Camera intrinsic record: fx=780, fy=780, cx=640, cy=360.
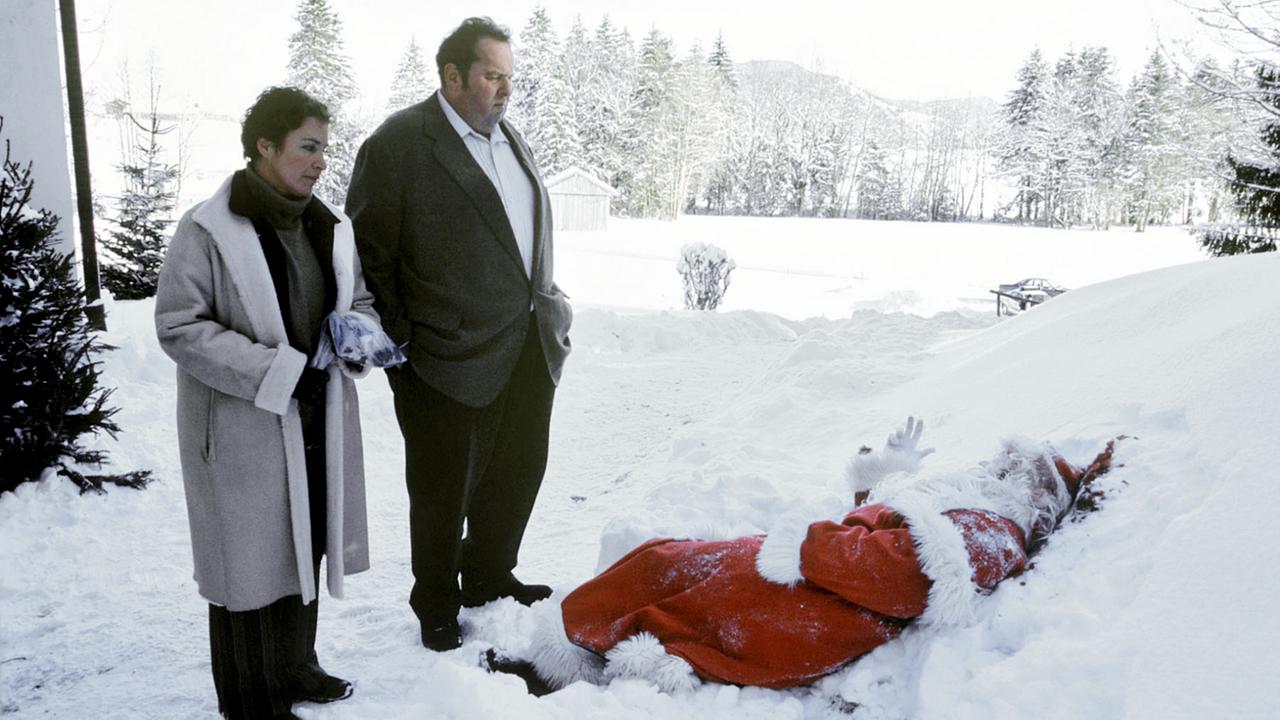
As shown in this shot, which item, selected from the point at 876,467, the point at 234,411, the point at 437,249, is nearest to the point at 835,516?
the point at 876,467

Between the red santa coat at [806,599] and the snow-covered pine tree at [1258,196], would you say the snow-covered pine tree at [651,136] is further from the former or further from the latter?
the red santa coat at [806,599]

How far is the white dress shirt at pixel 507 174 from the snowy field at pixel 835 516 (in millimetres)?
1336

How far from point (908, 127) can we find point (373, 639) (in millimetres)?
78950

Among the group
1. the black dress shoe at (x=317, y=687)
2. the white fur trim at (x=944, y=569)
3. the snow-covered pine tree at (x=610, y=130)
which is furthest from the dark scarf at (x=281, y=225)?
the snow-covered pine tree at (x=610, y=130)

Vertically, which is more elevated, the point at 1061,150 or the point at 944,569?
the point at 1061,150

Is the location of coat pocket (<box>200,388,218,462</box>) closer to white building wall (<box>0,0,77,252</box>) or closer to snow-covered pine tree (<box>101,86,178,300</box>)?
white building wall (<box>0,0,77,252</box>)

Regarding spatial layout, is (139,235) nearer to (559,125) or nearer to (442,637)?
(442,637)

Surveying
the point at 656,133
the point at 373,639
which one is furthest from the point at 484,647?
the point at 656,133

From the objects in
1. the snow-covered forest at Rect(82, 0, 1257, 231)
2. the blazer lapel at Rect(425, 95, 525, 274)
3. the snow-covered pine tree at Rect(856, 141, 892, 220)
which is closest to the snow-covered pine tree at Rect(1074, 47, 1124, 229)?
the snow-covered forest at Rect(82, 0, 1257, 231)

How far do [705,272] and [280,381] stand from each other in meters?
12.1

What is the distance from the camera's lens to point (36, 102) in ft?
20.6

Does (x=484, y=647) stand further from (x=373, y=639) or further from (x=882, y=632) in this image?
(x=882, y=632)

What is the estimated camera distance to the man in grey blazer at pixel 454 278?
109 inches

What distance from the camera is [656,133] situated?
1855 inches
